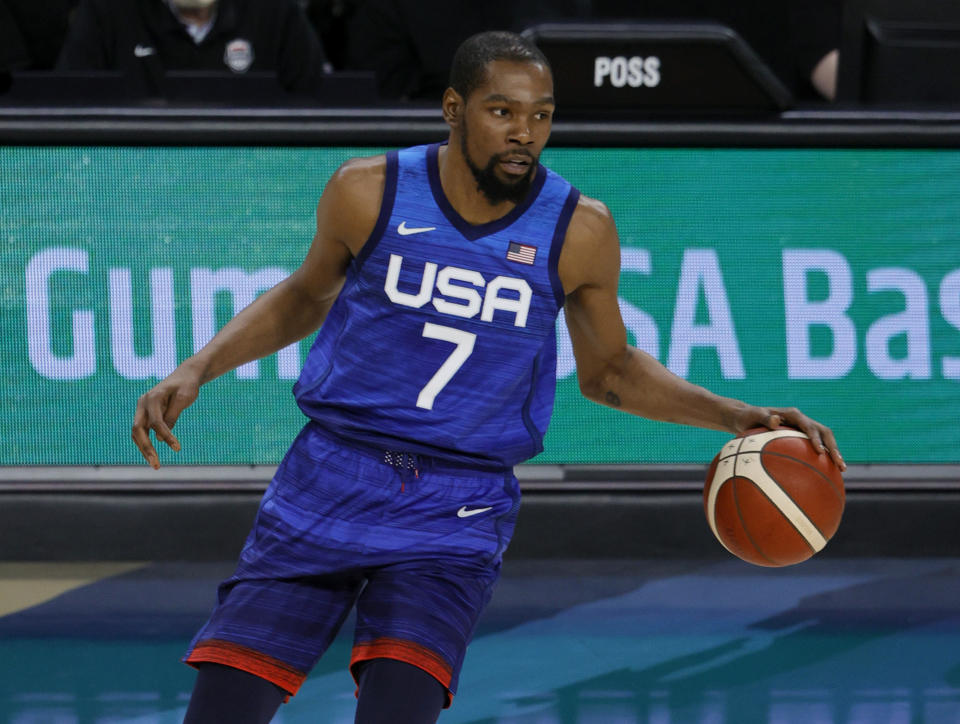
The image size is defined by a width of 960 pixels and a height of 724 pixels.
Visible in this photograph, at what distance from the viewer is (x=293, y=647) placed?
7.32 feet

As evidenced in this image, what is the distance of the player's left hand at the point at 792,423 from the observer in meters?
2.46

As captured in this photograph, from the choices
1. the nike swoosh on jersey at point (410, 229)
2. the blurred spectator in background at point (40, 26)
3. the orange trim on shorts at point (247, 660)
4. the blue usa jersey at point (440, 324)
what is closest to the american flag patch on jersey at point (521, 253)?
the blue usa jersey at point (440, 324)

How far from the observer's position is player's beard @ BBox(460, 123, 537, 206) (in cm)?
232

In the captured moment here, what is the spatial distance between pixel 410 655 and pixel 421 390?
1.58 ft

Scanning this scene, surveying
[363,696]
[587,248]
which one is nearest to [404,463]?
[363,696]

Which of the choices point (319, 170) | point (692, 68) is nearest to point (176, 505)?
point (319, 170)

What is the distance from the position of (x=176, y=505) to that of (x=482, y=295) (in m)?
2.69

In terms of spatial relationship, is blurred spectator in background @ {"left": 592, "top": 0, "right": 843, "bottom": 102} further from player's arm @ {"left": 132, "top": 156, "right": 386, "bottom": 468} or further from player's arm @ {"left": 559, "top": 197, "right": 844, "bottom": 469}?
player's arm @ {"left": 132, "top": 156, "right": 386, "bottom": 468}

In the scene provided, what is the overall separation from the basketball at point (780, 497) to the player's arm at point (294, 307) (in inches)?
35.9

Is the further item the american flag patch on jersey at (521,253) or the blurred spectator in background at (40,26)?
the blurred spectator in background at (40,26)

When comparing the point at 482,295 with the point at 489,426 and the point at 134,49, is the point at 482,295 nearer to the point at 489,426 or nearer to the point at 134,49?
the point at 489,426

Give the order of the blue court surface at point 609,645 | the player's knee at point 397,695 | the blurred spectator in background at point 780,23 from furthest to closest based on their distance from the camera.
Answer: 1. the blurred spectator in background at point 780,23
2. the blue court surface at point 609,645
3. the player's knee at point 397,695

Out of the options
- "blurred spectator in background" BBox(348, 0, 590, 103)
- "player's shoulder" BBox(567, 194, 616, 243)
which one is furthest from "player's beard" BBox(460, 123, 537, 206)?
"blurred spectator in background" BBox(348, 0, 590, 103)

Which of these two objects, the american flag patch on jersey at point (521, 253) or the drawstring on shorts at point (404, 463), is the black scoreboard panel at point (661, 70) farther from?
the drawstring on shorts at point (404, 463)
